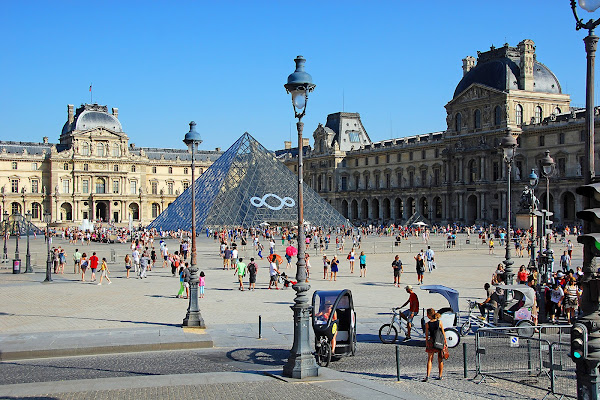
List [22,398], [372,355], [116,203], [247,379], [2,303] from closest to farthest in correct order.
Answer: [22,398], [247,379], [372,355], [2,303], [116,203]

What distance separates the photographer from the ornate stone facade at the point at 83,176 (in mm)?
88938

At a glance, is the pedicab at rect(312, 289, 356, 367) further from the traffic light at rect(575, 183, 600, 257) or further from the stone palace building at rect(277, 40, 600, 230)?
the stone palace building at rect(277, 40, 600, 230)

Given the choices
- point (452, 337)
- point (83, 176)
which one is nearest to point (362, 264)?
point (452, 337)

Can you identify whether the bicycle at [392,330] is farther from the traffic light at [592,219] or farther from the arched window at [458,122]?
the arched window at [458,122]

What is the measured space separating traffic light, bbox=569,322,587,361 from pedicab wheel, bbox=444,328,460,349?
6.31 meters

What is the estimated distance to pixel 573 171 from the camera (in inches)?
2212

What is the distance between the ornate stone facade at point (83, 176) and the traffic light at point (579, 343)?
3380 inches

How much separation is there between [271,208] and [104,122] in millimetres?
49775

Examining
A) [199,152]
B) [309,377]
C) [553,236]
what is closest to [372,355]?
[309,377]

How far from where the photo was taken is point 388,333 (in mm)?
13289

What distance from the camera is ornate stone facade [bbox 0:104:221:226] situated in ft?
292

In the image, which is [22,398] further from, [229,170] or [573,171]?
[573,171]

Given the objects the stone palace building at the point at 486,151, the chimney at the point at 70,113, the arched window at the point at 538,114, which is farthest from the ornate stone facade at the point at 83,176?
the arched window at the point at 538,114

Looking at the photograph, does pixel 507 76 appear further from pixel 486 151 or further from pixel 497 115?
pixel 486 151
